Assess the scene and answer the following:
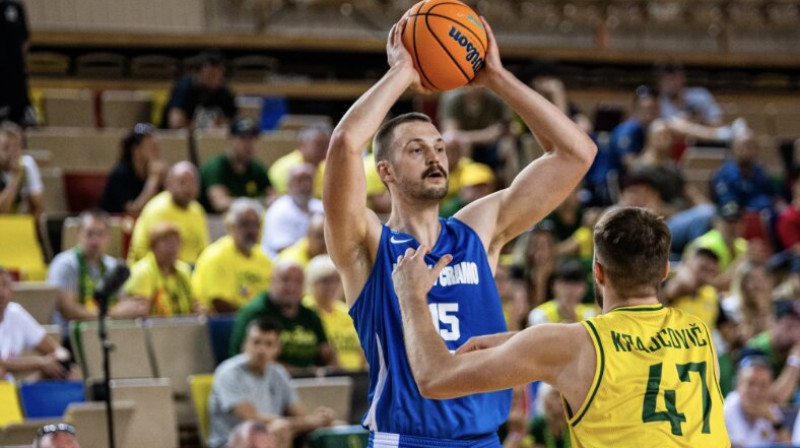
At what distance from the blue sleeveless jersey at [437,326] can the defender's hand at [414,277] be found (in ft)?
2.38

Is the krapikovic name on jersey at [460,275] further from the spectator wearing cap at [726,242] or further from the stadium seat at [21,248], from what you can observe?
the spectator wearing cap at [726,242]

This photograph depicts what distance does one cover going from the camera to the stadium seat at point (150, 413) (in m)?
7.68

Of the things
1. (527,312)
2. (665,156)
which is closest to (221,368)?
(527,312)

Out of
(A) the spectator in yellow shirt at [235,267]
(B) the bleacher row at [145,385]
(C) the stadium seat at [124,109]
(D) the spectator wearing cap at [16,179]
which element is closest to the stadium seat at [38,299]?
(B) the bleacher row at [145,385]

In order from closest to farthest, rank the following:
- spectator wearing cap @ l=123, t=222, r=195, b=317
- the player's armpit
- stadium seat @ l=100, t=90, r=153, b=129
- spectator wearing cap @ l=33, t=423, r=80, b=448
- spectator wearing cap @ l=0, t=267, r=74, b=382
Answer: the player's armpit
spectator wearing cap @ l=33, t=423, r=80, b=448
spectator wearing cap @ l=0, t=267, r=74, b=382
spectator wearing cap @ l=123, t=222, r=195, b=317
stadium seat @ l=100, t=90, r=153, b=129

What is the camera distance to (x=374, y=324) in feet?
14.0

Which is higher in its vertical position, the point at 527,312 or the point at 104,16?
the point at 104,16

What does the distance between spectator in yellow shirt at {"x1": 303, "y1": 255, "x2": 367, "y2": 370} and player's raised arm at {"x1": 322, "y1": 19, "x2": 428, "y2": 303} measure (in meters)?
4.85

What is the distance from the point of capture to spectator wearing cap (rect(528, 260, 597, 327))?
9.18 meters

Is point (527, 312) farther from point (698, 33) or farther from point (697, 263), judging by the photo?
point (698, 33)

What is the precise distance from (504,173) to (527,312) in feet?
8.02

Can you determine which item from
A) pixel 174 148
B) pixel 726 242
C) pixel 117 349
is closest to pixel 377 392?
pixel 117 349

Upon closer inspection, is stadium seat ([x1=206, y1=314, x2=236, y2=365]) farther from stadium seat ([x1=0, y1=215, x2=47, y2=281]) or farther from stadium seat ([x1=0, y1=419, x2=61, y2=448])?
stadium seat ([x1=0, y1=215, x2=47, y2=281])

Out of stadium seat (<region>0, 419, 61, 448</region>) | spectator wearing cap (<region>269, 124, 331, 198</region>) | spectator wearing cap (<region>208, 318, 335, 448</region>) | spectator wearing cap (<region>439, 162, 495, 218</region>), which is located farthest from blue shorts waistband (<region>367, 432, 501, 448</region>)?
spectator wearing cap (<region>269, 124, 331, 198</region>)
